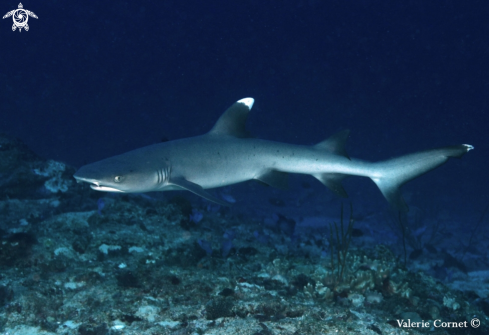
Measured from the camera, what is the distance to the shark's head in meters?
3.95

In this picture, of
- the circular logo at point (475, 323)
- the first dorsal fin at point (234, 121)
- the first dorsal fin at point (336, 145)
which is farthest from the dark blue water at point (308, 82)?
the circular logo at point (475, 323)

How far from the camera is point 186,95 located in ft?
312

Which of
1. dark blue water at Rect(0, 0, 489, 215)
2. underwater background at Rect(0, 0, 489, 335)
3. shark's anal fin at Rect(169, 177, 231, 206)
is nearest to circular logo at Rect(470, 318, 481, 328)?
underwater background at Rect(0, 0, 489, 335)

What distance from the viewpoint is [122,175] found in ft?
13.4

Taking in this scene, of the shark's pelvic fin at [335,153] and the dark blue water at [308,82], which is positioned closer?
the shark's pelvic fin at [335,153]

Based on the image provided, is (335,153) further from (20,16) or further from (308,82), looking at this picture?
(308,82)

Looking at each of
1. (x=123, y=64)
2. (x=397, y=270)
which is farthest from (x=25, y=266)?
(x=123, y=64)

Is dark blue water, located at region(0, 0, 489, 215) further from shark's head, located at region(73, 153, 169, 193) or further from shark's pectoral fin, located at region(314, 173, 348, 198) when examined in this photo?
shark's pectoral fin, located at region(314, 173, 348, 198)

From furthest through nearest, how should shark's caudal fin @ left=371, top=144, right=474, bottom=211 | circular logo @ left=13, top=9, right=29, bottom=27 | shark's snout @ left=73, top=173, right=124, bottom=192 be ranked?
circular logo @ left=13, top=9, right=29, bottom=27
shark's caudal fin @ left=371, top=144, right=474, bottom=211
shark's snout @ left=73, top=173, right=124, bottom=192

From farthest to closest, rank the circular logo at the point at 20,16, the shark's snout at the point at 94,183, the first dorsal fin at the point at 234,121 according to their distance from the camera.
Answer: the circular logo at the point at 20,16, the first dorsal fin at the point at 234,121, the shark's snout at the point at 94,183

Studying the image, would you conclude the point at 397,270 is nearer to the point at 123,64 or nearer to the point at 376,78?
the point at 376,78

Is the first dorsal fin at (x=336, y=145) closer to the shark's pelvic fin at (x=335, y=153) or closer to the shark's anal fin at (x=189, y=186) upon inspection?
the shark's pelvic fin at (x=335, y=153)

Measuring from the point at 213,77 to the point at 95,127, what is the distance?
38.8 m

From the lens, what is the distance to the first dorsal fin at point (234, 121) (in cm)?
568
